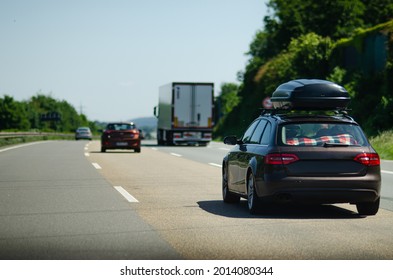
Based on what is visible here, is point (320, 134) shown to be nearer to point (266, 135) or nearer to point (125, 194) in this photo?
point (266, 135)

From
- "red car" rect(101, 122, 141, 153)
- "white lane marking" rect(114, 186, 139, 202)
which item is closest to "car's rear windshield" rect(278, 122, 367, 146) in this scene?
"white lane marking" rect(114, 186, 139, 202)

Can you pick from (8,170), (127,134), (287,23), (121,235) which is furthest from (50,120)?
(121,235)

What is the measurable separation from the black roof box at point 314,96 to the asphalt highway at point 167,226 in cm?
158

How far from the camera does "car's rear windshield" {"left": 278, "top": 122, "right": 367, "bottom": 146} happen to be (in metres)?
10.7

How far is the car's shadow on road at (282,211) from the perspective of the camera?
35.9 ft

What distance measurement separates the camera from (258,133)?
11680 millimetres

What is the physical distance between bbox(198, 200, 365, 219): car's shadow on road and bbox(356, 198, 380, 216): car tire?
4.0 inches

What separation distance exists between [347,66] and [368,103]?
877 cm

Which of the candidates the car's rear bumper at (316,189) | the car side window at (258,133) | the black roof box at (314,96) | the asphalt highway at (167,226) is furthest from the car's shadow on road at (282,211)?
the black roof box at (314,96)

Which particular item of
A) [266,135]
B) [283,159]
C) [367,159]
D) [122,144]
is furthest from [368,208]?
[122,144]

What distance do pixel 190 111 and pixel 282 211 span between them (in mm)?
34896

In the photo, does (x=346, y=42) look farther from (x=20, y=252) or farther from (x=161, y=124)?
(x=20, y=252)

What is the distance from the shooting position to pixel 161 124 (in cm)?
5175

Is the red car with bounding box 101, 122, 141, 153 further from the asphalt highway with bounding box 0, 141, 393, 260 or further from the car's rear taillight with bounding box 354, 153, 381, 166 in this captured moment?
the car's rear taillight with bounding box 354, 153, 381, 166
